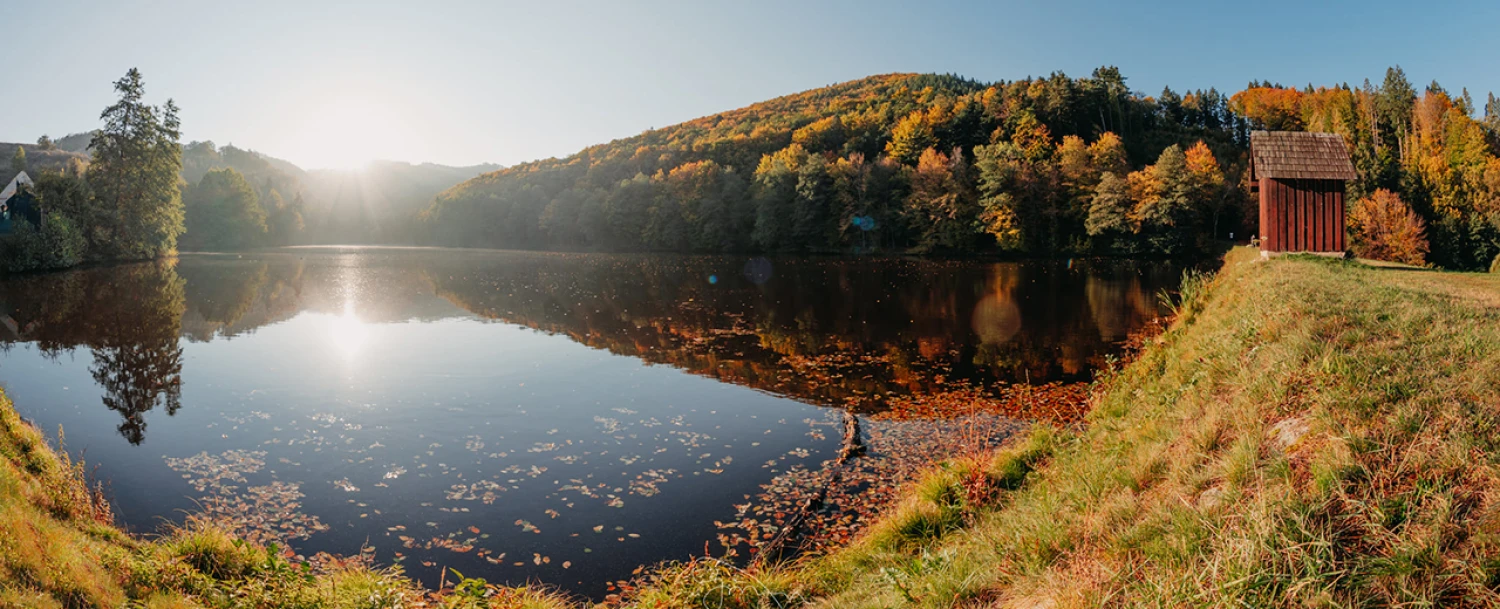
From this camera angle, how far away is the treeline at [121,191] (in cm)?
4962

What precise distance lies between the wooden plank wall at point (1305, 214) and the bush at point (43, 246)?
222 ft

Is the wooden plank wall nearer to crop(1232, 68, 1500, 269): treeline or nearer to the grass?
crop(1232, 68, 1500, 269): treeline

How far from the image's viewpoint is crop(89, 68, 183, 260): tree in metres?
53.5

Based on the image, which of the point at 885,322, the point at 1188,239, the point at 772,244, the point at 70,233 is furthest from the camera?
the point at 772,244

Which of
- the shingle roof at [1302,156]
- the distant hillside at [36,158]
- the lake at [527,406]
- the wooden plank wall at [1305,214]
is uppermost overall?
the distant hillside at [36,158]

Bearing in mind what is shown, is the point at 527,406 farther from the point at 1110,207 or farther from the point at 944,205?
the point at 1110,207

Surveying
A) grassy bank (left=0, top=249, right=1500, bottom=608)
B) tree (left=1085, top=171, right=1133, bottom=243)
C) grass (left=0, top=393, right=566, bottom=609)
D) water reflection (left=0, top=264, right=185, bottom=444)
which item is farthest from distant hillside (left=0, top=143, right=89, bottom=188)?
tree (left=1085, top=171, right=1133, bottom=243)

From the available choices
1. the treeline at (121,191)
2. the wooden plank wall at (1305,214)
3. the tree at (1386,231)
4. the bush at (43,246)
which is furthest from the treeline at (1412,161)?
the treeline at (121,191)

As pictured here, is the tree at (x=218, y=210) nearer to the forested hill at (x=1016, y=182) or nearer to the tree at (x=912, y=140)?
the forested hill at (x=1016, y=182)

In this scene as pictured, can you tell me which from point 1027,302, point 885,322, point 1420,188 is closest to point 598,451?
point 885,322

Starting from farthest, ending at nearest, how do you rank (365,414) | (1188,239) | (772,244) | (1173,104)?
1. (1173,104)
2. (772,244)
3. (1188,239)
4. (365,414)

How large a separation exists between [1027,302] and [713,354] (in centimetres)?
1707

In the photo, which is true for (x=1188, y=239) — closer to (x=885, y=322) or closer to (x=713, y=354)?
(x=885, y=322)

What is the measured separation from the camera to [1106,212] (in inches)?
2470
